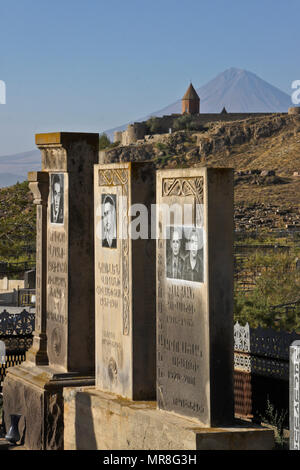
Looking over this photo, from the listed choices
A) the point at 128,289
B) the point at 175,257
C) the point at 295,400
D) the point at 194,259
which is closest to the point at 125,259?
the point at 128,289

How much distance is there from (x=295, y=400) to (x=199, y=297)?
1082 mm

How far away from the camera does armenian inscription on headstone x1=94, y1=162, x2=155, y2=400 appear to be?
702 cm

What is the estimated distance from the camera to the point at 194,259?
238 inches

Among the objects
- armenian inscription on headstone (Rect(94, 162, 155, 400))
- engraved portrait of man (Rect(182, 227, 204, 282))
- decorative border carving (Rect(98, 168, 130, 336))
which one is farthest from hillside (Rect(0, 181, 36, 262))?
engraved portrait of man (Rect(182, 227, 204, 282))

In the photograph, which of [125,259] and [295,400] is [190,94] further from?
[295,400]

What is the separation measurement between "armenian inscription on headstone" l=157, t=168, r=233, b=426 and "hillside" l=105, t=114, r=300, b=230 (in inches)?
1883

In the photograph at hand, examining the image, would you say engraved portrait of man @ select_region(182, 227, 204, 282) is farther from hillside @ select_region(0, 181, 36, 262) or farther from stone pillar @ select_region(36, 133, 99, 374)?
hillside @ select_region(0, 181, 36, 262)

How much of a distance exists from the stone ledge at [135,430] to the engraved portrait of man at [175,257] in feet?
3.49

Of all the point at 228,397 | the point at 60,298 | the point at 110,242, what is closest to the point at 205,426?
the point at 228,397

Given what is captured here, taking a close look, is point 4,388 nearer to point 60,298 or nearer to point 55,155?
point 60,298

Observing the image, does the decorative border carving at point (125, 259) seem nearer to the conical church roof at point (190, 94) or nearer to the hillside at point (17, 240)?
the hillside at point (17, 240)

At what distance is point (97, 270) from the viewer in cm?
768

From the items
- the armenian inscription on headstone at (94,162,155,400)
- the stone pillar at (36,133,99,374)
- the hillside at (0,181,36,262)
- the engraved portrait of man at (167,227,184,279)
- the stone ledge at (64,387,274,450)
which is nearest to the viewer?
the stone ledge at (64,387,274,450)

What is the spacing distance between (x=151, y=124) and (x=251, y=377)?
81771 mm
